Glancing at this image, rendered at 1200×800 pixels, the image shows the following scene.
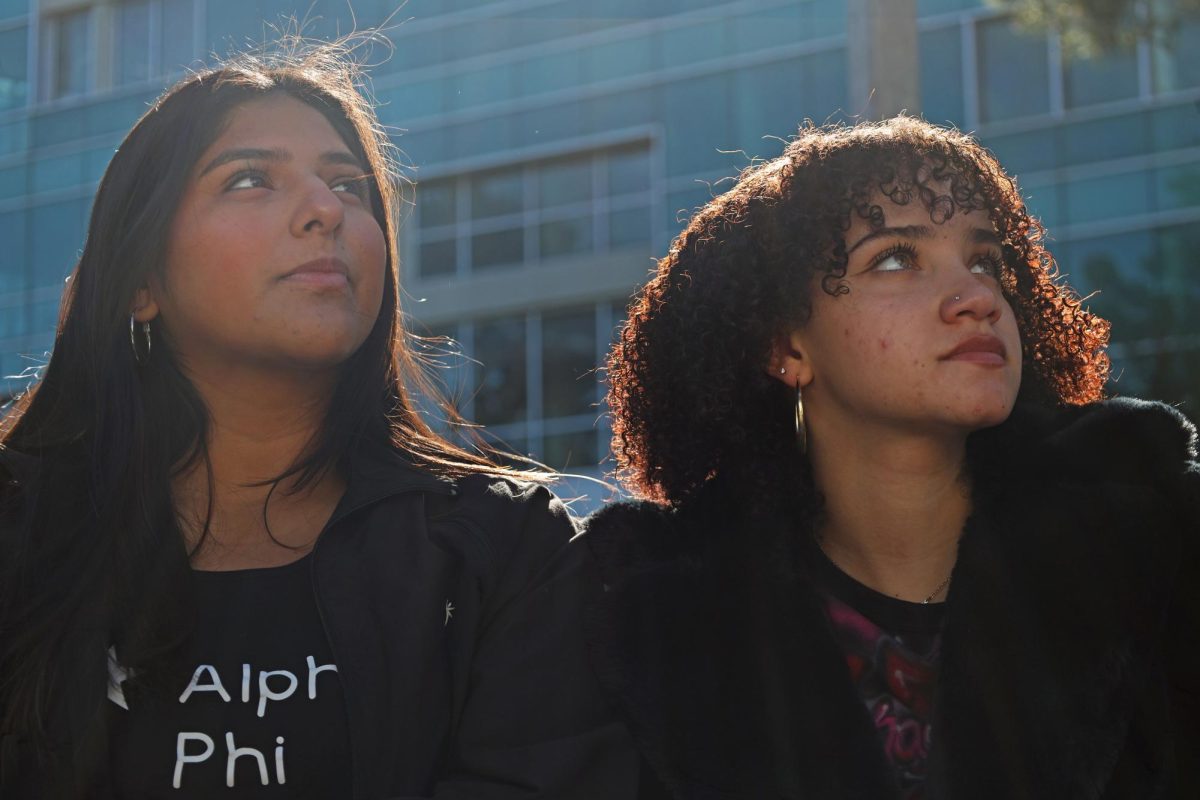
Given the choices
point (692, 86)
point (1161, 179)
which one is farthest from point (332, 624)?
point (692, 86)

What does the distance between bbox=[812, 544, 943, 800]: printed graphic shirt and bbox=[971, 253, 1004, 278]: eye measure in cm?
76

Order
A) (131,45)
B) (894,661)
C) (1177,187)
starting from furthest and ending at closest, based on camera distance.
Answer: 1. (131,45)
2. (1177,187)
3. (894,661)

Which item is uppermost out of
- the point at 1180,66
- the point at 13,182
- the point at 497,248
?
the point at 13,182

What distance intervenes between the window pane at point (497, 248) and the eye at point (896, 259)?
17.4 m

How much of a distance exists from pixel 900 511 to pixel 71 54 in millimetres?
21478

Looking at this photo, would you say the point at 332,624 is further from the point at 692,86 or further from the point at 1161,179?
the point at 692,86

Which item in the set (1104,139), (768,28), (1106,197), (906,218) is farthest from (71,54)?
(906,218)

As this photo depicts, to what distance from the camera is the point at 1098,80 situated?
57.6 ft

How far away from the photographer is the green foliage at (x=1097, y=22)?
10773 millimetres

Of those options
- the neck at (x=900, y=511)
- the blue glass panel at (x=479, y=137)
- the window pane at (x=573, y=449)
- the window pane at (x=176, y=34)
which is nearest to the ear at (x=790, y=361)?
the neck at (x=900, y=511)

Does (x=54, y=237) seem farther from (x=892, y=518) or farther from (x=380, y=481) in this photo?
(x=892, y=518)

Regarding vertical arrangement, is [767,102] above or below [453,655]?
above

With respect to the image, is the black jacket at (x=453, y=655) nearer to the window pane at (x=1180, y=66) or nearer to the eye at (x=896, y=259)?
the eye at (x=896, y=259)

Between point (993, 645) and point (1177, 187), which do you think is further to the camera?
point (1177, 187)
